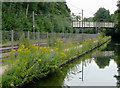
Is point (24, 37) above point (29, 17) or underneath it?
underneath

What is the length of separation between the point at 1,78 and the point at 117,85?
4.06 metres

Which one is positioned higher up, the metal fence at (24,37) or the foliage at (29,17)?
the foliage at (29,17)

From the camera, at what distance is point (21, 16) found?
3562 cm

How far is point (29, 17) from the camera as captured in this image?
4047cm

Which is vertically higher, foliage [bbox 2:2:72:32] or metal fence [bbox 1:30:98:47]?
foliage [bbox 2:2:72:32]

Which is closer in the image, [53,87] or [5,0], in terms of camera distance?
[53,87]

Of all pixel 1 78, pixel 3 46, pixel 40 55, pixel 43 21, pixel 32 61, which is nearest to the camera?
pixel 1 78

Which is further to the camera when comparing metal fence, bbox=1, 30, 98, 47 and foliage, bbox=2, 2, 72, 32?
foliage, bbox=2, 2, 72, 32

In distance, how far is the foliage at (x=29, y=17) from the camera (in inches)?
1246

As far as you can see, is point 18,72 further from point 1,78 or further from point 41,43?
point 41,43

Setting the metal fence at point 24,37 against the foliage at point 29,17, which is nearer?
the metal fence at point 24,37

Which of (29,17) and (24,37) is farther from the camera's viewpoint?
(29,17)

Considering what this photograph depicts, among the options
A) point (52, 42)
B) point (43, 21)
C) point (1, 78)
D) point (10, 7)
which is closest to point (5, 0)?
point (10, 7)

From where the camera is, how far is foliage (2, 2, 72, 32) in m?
31.6
